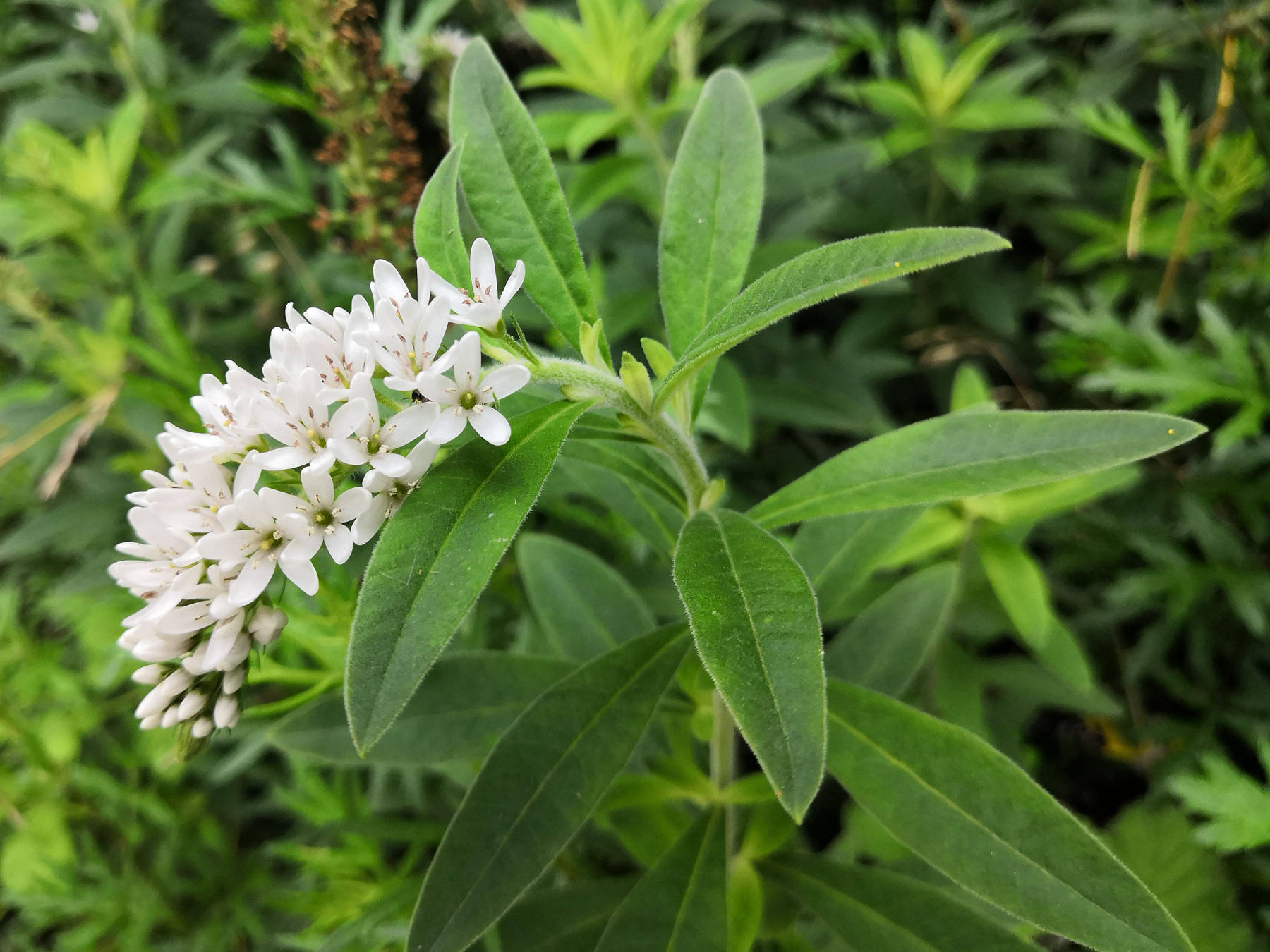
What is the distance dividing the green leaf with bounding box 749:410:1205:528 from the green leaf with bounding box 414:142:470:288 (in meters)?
0.59

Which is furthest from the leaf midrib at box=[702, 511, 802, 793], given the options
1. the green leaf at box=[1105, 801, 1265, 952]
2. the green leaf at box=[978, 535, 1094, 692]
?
the green leaf at box=[1105, 801, 1265, 952]

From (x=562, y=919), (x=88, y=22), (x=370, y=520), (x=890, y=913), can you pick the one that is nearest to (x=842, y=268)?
(x=370, y=520)

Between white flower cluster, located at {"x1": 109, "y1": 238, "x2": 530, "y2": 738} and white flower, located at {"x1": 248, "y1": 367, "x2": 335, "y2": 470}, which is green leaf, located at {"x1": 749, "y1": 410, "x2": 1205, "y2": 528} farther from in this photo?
white flower, located at {"x1": 248, "y1": 367, "x2": 335, "y2": 470}

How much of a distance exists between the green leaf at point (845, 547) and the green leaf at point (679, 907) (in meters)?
0.51

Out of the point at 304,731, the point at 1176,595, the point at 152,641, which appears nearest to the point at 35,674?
the point at 304,731

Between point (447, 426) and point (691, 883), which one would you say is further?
point (691, 883)

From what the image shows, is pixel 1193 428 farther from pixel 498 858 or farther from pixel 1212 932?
pixel 1212 932

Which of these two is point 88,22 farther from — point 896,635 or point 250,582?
point 896,635

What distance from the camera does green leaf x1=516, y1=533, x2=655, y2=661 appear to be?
68.6 inches

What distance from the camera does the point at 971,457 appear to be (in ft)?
3.93

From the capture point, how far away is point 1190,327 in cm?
254

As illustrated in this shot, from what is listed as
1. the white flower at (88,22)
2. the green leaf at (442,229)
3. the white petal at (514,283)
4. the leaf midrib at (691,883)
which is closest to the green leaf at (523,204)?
the green leaf at (442,229)

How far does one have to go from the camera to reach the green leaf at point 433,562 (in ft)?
3.02

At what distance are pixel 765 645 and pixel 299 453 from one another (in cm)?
61
